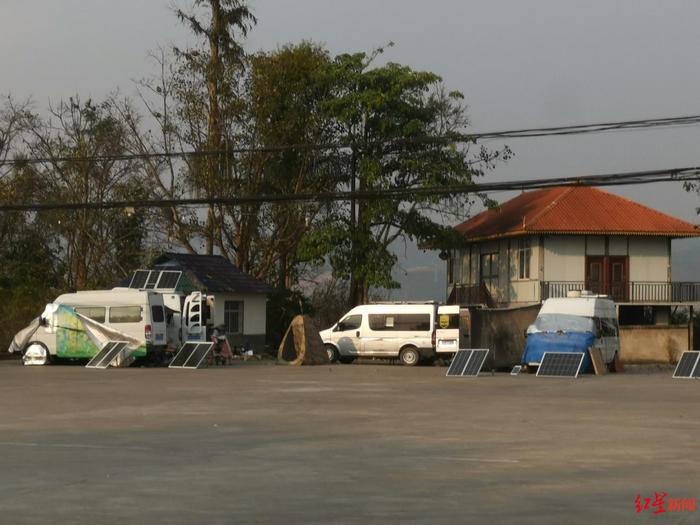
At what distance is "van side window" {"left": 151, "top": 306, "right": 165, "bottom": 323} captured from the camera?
3744 cm

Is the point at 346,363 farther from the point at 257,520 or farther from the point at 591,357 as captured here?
the point at 257,520

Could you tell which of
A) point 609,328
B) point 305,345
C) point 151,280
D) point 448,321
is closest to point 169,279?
point 151,280

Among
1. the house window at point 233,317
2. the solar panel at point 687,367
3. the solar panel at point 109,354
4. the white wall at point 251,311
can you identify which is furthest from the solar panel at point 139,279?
the solar panel at point 687,367

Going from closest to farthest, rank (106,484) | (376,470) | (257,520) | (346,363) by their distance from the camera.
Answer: (257,520) < (106,484) < (376,470) < (346,363)

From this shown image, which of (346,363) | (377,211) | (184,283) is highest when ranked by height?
(377,211)

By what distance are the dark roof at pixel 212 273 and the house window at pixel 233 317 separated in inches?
28.1

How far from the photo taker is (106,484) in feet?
36.0

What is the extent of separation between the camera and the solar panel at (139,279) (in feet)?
140

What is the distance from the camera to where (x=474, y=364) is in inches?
1256

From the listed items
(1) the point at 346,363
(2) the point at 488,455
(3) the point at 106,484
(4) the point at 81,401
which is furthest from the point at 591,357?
(3) the point at 106,484

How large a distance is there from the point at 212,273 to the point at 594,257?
17.8m

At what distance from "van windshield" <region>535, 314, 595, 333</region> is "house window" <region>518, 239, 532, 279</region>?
1832 cm

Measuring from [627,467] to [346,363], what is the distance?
29.9 m

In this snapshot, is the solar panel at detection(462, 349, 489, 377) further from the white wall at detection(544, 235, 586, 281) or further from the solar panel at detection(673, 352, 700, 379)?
the white wall at detection(544, 235, 586, 281)
